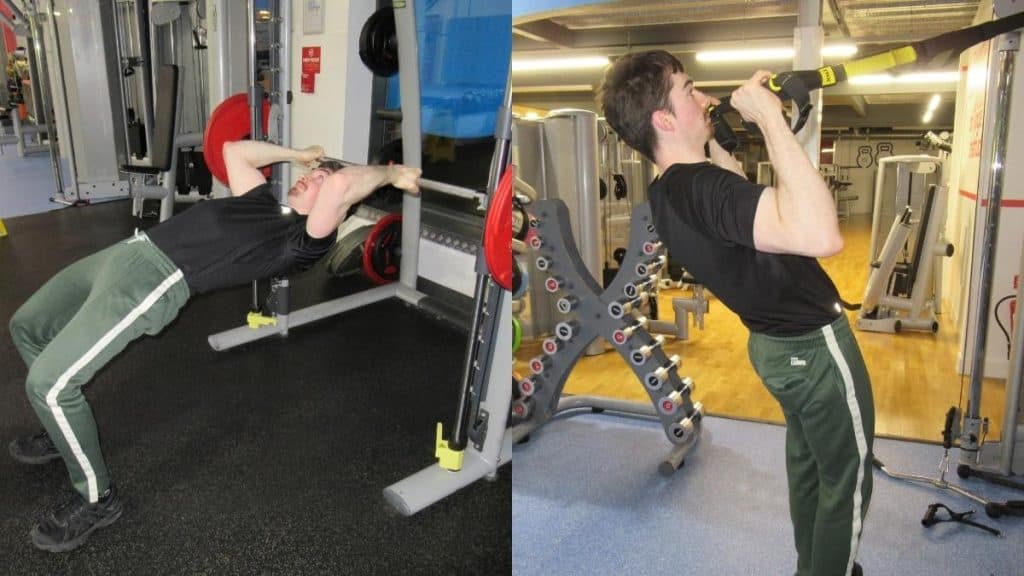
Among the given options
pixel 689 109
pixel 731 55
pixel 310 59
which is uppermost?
pixel 310 59

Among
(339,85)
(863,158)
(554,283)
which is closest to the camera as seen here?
(554,283)

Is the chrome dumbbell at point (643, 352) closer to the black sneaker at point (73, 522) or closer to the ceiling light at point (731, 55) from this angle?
the ceiling light at point (731, 55)

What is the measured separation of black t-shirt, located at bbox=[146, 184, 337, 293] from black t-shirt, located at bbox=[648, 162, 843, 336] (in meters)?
1.40

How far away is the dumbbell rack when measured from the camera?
8.09 ft

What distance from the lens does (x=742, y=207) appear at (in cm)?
100

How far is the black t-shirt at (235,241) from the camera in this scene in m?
2.12

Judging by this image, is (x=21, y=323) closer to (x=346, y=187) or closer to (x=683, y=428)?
(x=346, y=187)

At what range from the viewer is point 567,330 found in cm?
251

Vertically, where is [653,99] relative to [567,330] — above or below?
above

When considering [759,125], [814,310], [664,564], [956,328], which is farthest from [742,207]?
[956,328]

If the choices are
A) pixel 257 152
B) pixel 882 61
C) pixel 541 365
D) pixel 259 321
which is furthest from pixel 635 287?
pixel 259 321

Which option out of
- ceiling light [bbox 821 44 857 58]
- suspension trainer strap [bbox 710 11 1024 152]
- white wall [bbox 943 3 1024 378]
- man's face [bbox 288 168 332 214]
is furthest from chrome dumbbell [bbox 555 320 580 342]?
suspension trainer strap [bbox 710 11 1024 152]

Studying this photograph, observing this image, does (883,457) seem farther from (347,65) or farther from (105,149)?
(105,149)

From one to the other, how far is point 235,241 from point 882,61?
1883 millimetres
